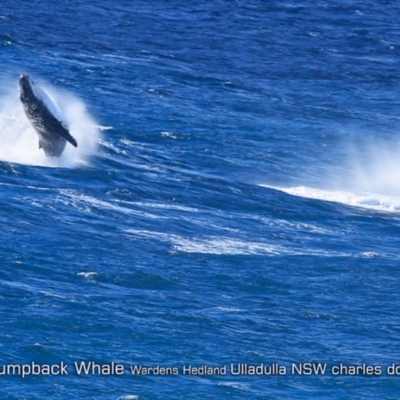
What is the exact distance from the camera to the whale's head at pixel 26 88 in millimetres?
64287

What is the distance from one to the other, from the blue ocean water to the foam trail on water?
0.55ft

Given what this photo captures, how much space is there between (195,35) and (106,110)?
33.1 m

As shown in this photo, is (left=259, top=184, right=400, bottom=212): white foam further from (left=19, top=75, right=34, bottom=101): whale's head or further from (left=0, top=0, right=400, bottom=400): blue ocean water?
(left=19, top=75, right=34, bottom=101): whale's head

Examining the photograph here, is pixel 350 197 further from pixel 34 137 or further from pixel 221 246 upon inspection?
pixel 221 246

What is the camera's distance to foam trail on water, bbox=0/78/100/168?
73.2 m

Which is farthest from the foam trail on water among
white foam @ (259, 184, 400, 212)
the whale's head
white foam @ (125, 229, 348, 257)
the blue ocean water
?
white foam @ (259, 184, 400, 212)

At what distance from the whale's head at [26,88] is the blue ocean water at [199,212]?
179 inches

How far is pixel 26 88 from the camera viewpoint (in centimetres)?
6488

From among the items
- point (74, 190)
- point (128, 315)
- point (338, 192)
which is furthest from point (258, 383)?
point (338, 192)

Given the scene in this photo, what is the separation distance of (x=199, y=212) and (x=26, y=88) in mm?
10155

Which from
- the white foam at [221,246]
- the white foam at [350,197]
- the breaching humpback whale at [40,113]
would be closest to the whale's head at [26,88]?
the breaching humpback whale at [40,113]

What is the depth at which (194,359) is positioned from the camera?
4825 cm

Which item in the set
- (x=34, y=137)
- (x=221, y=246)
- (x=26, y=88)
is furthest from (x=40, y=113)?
(x=221, y=246)

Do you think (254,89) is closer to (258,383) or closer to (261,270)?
(261,270)
